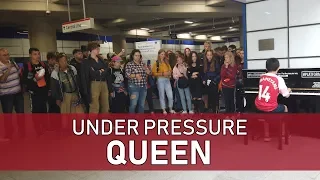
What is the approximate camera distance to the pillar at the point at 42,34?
11938mm

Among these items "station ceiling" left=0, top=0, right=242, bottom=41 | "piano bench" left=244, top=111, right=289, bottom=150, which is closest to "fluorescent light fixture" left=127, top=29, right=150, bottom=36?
"station ceiling" left=0, top=0, right=242, bottom=41

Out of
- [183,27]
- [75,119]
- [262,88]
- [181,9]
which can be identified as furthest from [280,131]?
[183,27]

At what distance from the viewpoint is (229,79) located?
4.65m

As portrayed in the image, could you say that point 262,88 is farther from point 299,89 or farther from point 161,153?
point 161,153

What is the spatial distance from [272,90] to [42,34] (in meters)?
10.9

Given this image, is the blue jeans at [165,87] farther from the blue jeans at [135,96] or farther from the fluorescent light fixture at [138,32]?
the fluorescent light fixture at [138,32]

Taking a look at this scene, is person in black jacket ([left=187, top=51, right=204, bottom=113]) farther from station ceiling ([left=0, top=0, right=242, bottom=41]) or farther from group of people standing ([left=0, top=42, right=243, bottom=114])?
station ceiling ([left=0, top=0, right=242, bottom=41])

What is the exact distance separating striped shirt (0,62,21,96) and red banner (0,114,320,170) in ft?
1.30

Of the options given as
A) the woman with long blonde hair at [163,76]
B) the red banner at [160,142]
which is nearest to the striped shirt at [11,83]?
the red banner at [160,142]

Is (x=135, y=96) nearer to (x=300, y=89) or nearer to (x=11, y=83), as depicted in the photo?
(x=11, y=83)

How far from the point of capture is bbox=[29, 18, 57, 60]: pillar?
39.2ft

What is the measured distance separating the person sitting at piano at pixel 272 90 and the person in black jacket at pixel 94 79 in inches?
90.3

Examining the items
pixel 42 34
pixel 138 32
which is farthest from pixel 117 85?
pixel 138 32

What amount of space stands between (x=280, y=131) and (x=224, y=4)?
8.65 m
